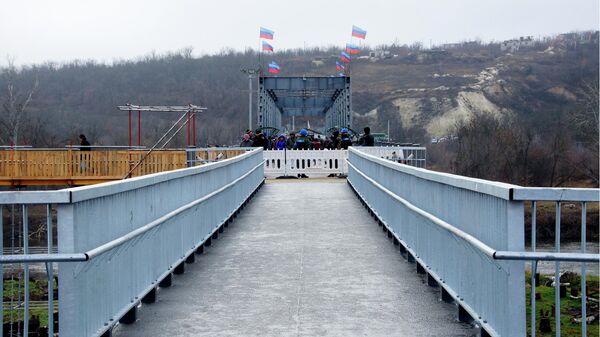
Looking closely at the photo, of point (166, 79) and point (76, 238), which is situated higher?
point (166, 79)

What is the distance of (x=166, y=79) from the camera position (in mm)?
168500

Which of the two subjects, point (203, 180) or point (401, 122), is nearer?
point (203, 180)

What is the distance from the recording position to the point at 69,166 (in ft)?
122

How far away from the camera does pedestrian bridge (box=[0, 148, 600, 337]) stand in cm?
628

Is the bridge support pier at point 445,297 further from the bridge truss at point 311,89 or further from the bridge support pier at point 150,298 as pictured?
the bridge truss at point 311,89

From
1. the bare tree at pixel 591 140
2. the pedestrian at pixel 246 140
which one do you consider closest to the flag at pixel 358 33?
the pedestrian at pixel 246 140

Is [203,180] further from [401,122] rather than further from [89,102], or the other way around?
[89,102]

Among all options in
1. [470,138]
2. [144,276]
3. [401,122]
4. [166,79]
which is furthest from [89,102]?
[144,276]

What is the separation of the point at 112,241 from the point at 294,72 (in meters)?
178

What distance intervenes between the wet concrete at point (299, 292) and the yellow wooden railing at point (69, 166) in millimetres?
21515

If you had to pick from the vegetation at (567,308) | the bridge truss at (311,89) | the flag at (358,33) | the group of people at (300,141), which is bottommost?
the vegetation at (567,308)

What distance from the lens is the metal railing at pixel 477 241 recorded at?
6121 millimetres

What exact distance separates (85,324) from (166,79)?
541 feet

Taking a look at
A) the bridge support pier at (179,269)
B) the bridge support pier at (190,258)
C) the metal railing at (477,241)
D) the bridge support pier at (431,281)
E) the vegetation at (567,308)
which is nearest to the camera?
the metal railing at (477,241)
